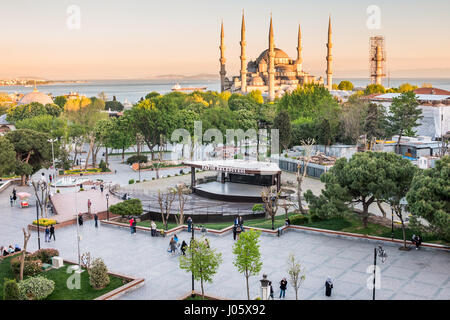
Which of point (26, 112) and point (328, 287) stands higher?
point (26, 112)

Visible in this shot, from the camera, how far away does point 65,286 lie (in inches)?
859

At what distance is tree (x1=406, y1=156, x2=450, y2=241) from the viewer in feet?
77.3

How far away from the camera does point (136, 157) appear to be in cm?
6109

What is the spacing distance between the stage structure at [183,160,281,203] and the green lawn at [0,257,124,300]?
19066mm

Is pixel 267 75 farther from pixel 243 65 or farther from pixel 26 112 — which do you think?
pixel 26 112

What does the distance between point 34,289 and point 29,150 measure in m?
31.1

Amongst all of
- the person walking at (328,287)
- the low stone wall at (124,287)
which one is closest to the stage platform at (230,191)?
the low stone wall at (124,287)

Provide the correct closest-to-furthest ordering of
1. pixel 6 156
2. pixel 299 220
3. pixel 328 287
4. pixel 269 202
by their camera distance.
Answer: pixel 328 287 < pixel 299 220 < pixel 269 202 < pixel 6 156

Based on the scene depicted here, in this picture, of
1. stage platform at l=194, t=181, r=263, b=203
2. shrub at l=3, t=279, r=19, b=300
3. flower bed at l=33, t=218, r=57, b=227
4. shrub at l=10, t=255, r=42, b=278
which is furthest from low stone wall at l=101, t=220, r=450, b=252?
shrub at l=3, t=279, r=19, b=300

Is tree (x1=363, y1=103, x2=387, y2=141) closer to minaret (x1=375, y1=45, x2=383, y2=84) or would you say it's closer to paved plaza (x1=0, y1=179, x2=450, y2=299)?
paved plaza (x1=0, y1=179, x2=450, y2=299)

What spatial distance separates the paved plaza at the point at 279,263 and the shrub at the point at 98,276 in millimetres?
1254

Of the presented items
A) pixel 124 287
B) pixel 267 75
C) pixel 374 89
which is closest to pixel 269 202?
pixel 124 287
